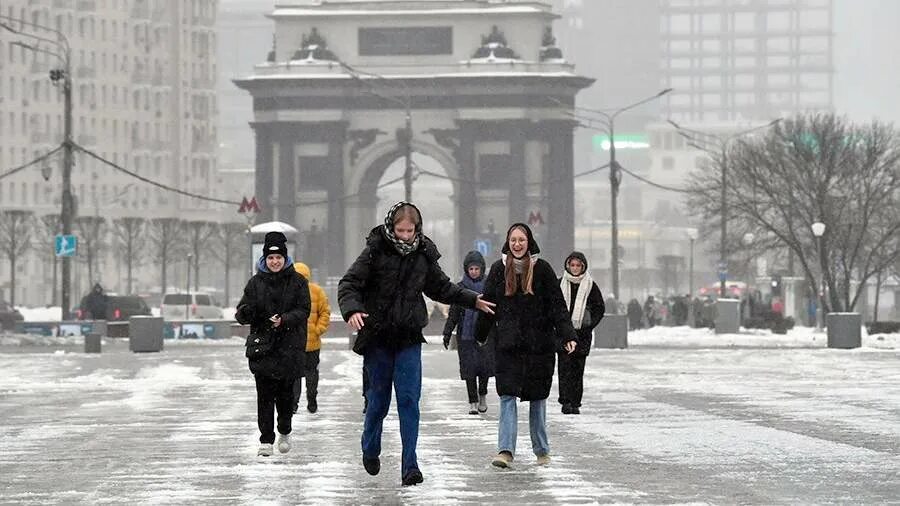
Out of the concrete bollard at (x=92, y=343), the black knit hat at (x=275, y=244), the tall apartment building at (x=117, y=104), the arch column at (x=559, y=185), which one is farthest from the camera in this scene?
the tall apartment building at (x=117, y=104)

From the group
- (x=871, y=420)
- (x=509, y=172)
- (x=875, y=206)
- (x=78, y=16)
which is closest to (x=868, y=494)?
(x=871, y=420)

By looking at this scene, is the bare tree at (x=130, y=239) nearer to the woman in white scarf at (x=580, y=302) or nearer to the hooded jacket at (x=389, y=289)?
the woman in white scarf at (x=580, y=302)

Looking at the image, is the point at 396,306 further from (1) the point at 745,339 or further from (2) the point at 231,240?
(2) the point at 231,240

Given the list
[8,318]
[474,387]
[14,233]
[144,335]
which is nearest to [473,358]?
[474,387]

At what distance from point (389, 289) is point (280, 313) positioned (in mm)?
2789

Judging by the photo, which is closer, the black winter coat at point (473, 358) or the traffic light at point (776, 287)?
the black winter coat at point (473, 358)

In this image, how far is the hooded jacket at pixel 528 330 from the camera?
18422 mm

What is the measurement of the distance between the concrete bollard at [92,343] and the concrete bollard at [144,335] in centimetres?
75

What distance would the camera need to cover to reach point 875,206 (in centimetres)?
7769

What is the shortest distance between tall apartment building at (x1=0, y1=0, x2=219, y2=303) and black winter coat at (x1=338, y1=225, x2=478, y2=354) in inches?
5231

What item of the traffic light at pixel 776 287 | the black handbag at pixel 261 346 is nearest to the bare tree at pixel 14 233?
the traffic light at pixel 776 287

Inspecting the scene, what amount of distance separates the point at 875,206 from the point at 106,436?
2281 inches

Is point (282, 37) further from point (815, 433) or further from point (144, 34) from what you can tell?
point (815, 433)

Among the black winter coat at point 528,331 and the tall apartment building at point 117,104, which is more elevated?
the tall apartment building at point 117,104
